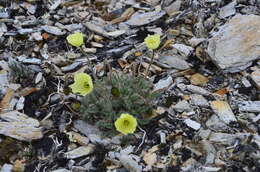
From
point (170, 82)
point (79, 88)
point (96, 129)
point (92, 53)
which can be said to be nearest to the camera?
point (79, 88)

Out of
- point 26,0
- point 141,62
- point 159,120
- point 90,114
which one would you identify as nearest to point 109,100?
point 90,114

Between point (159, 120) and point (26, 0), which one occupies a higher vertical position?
point (26, 0)

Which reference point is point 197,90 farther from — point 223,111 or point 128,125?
point 128,125

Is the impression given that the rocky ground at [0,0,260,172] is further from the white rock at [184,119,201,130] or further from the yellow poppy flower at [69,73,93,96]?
the yellow poppy flower at [69,73,93,96]

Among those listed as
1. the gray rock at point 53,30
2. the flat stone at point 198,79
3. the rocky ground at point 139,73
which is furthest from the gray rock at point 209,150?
the gray rock at point 53,30

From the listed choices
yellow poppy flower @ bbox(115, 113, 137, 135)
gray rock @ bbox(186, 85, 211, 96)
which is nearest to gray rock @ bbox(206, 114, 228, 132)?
gray rock @ bbox(186, 85, 211, 96)

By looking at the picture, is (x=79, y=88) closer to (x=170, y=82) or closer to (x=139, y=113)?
(x=139, y=113)
